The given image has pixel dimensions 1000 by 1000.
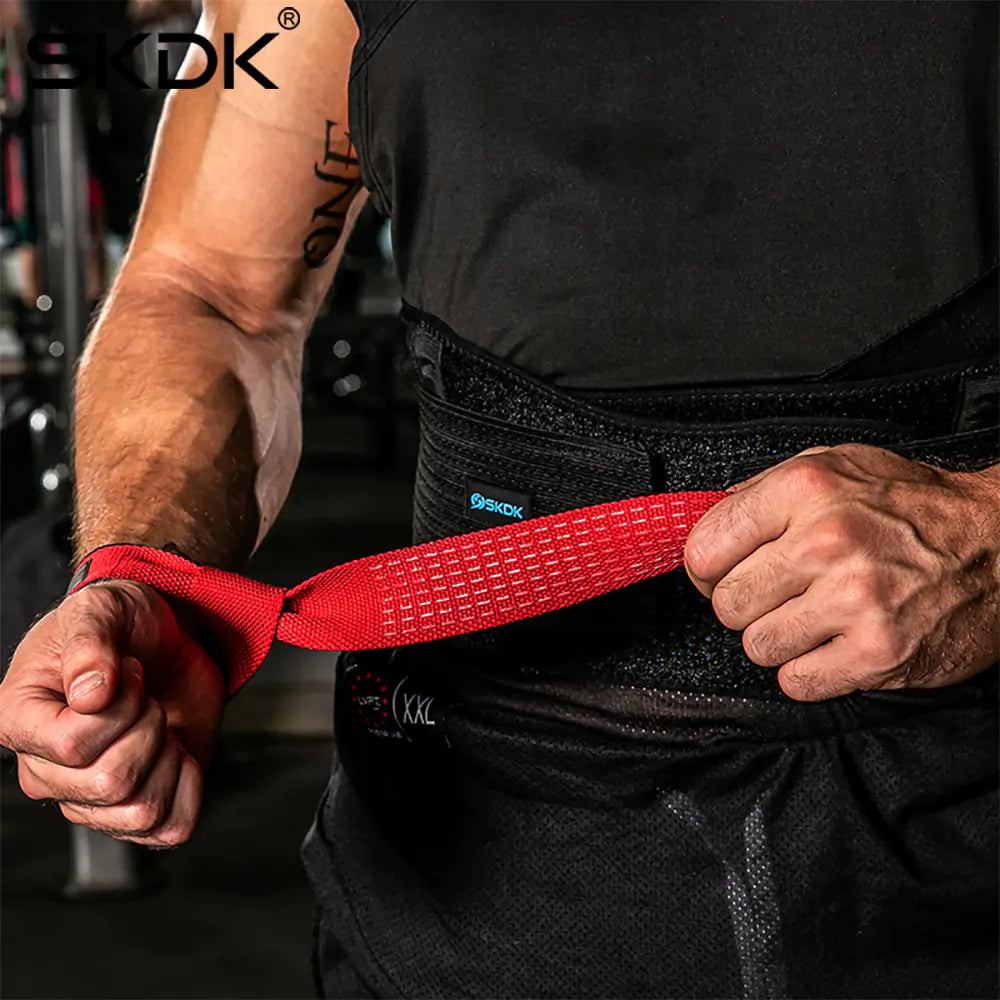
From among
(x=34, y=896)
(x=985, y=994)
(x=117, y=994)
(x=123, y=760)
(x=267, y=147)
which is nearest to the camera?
(x=123, y=760)

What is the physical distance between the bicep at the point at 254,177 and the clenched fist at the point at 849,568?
1.61 ft

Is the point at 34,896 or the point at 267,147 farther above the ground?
the point at 267,147

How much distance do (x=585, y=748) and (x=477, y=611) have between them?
4.8 inches

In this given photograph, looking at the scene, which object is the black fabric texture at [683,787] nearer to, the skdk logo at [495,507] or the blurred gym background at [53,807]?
the skdk logo at [495,507]

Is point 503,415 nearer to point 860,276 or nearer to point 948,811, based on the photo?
point 860,276

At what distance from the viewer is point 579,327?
90 cm

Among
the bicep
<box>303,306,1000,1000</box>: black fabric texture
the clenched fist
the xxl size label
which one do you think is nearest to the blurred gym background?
the bicep

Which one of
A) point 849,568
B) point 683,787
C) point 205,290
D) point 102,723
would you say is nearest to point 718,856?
point 683,787

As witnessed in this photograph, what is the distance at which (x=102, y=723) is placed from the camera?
2.08ft

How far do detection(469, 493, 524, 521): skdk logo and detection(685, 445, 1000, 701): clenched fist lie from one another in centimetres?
18

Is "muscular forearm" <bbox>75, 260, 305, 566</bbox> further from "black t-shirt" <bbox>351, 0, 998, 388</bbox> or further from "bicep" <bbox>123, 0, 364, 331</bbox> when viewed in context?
"black t-shirt" <bbox>351, 0, 998, 388</bbox>

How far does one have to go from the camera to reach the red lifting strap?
2.60ft

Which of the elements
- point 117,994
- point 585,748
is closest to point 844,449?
point 585,748

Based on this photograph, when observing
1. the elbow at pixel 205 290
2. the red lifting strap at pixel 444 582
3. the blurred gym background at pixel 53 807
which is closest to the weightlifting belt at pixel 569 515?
the red lifting strap at pixel 444 582
